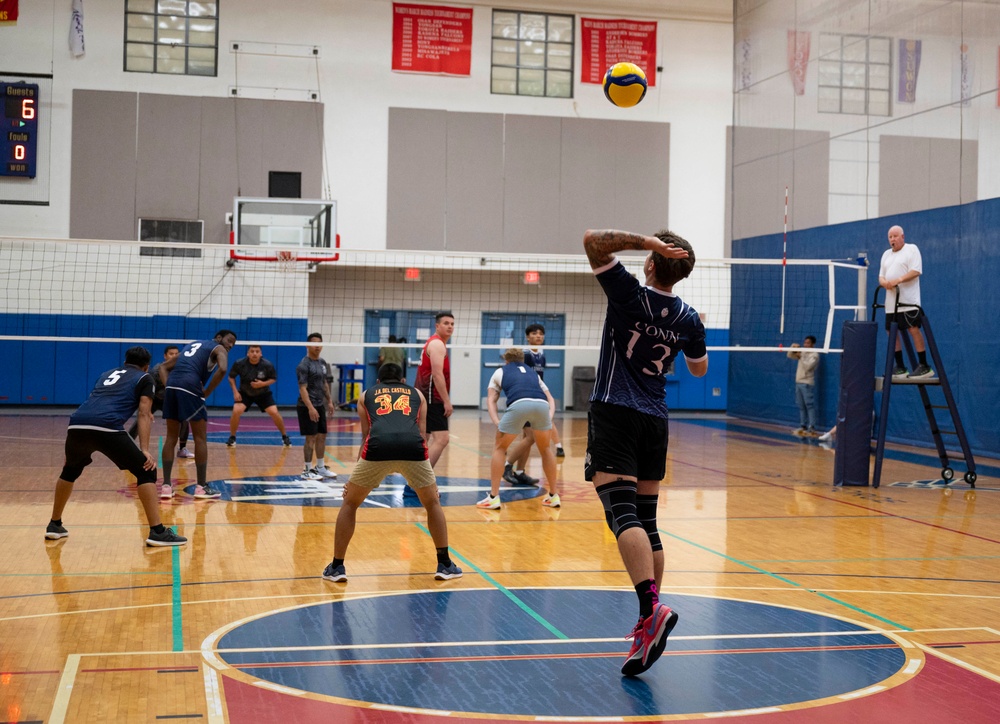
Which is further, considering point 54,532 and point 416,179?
point 416,179

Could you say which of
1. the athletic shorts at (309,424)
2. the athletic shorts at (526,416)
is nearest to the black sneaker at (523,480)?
the athletic shorts at (526,416)

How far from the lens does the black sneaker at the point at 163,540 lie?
772 cm

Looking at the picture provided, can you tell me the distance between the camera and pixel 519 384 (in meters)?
9.77

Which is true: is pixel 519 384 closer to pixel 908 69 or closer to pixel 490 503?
pixel 490 503

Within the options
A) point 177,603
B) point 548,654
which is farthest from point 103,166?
point 548,654

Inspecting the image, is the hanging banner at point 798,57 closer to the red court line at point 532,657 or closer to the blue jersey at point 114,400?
the blue jersey at point 114,400

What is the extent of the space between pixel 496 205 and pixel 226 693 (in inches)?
799

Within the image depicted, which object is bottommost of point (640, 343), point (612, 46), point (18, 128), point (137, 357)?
point (137, 357)

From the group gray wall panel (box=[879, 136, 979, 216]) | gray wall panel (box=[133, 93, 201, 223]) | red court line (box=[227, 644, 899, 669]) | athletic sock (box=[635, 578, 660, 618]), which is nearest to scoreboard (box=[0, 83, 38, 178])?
gray wall panel (box=[133, 93, 201, 223])

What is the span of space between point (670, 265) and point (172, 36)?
2105cm

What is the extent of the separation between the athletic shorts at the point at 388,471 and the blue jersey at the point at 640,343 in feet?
6.83

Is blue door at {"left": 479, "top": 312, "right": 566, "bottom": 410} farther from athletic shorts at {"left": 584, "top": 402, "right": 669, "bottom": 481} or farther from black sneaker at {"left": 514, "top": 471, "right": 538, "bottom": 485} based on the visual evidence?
athletic shorts at {"left": 584, "top": 402, "right": 669, "bottom": 481}

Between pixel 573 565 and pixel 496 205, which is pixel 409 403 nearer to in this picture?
pixel 573 565

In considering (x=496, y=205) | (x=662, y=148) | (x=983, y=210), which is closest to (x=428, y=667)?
(x=983, y=210)
